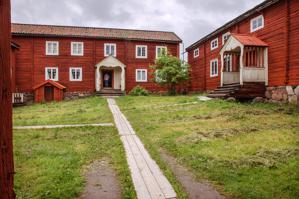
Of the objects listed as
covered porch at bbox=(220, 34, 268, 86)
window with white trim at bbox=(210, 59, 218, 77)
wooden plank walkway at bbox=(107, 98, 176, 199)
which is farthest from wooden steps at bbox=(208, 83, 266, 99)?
wooden plank walkway at bbox=(107, 98, 176, 199)

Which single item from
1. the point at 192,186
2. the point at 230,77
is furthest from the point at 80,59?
the point at 192,186

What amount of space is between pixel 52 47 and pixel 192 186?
29.1 m

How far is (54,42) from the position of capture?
31344mm

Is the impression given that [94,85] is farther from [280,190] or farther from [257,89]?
[280,190]

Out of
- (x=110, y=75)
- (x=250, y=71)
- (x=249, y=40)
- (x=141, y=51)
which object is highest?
(x=141, y=51)

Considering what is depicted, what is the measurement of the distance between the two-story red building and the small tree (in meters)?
4.30

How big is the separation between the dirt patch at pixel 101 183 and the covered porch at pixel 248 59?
45.7 ft

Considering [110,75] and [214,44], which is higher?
[214,44]

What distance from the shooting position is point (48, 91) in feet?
98.0

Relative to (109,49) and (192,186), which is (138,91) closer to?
(109,49)

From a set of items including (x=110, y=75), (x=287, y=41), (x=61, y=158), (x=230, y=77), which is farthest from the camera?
(x=110, y=75)

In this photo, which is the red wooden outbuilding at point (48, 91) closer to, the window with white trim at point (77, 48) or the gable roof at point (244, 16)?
the window with white trim at point (77, 48)

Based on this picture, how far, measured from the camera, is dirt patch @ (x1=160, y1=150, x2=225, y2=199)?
498 centimetres

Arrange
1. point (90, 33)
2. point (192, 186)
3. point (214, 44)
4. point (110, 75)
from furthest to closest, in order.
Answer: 1. point (110, 75)
2. point (90, 33)
3. point (214, 44)
4. point (192, 186)
